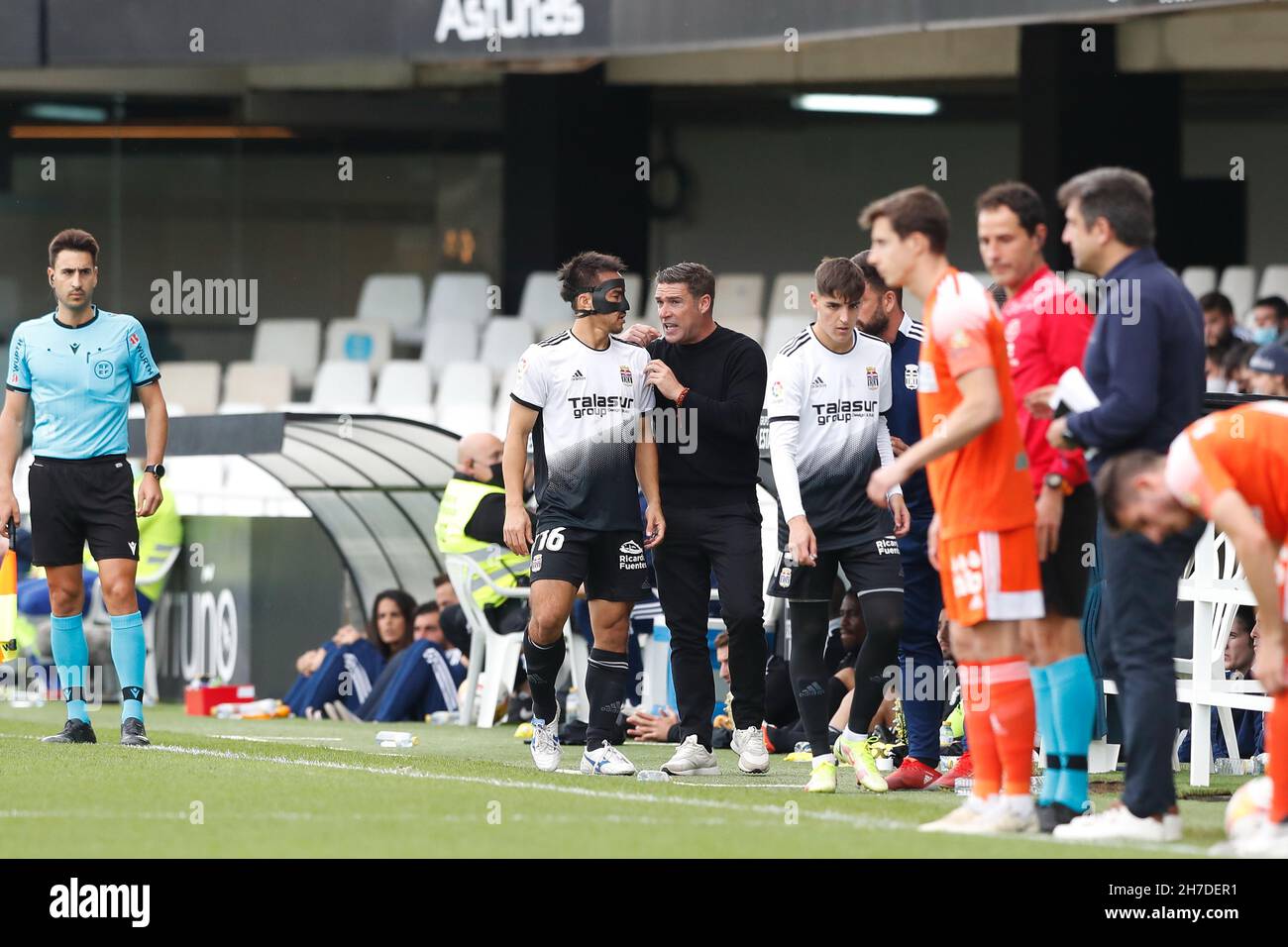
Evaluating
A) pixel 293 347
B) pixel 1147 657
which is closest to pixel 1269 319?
pixel 1147 657

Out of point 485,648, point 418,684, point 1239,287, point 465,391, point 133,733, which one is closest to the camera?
point 133,733

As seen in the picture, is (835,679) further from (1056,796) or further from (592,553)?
(1056,796)

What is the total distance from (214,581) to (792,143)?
12143 millimetres

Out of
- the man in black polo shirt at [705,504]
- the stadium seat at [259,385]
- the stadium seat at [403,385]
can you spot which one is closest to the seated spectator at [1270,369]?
the man in black polo shirt at [705,504]

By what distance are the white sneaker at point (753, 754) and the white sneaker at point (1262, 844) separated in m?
3.29

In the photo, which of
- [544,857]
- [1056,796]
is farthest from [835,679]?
[544,857]

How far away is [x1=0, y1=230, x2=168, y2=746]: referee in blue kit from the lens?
32.0 feet

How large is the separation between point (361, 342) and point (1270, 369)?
12.8 meters

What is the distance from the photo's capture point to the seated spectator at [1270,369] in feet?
38.3

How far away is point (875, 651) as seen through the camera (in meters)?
8.31

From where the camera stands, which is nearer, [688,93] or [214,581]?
[214,581]

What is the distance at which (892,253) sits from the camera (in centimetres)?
678

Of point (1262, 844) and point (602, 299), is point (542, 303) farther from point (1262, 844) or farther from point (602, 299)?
point (1262, 844)

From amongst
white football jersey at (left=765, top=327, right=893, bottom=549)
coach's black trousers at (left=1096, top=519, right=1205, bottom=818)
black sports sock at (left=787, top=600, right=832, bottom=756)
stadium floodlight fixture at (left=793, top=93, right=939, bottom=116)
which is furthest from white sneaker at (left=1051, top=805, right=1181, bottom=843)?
stadium floodlight fixture at (left=793, top=93, right=939, bottom=116)
